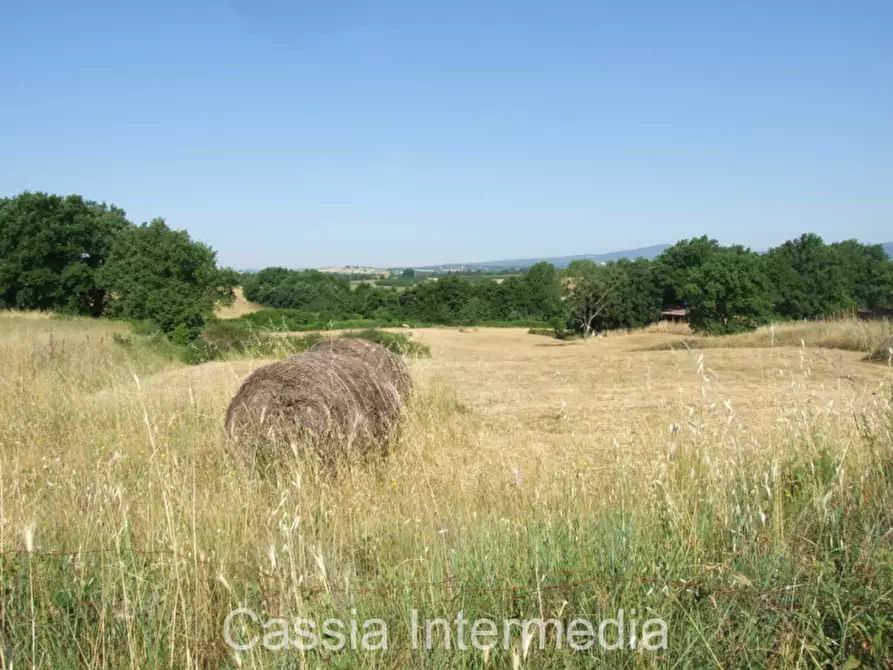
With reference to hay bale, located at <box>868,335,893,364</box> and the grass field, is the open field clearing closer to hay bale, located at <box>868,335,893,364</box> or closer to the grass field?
hay bale, located at <box>868,335,893,364</box>

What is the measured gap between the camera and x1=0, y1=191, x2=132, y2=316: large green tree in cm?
4556

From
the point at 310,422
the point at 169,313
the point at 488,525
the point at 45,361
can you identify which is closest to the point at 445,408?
the point at 310,422

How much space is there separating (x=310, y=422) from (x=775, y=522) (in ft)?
14.4

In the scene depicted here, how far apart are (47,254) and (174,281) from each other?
950 inches

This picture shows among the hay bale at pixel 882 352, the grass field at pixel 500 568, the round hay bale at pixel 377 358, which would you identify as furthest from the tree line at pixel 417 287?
Result: the grass field at pixel 500 568

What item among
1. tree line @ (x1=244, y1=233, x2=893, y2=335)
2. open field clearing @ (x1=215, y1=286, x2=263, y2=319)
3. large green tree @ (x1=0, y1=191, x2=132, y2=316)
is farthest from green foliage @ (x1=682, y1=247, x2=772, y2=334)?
large green tree @ (x1=0, y1=191, x2=132, y2=316)

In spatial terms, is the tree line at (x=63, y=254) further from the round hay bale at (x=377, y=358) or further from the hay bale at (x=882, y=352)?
the hay bale at (x=882, y=352)

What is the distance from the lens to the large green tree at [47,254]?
4556cm

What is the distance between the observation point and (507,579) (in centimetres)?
265

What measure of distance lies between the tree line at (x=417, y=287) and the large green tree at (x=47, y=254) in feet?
0.24

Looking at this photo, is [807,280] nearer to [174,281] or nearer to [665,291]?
[665,291]

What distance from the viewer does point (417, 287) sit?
77.4 meters

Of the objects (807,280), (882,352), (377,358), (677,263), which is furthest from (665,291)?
(377,358)

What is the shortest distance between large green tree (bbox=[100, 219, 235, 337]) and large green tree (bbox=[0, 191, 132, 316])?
17.3 metres
